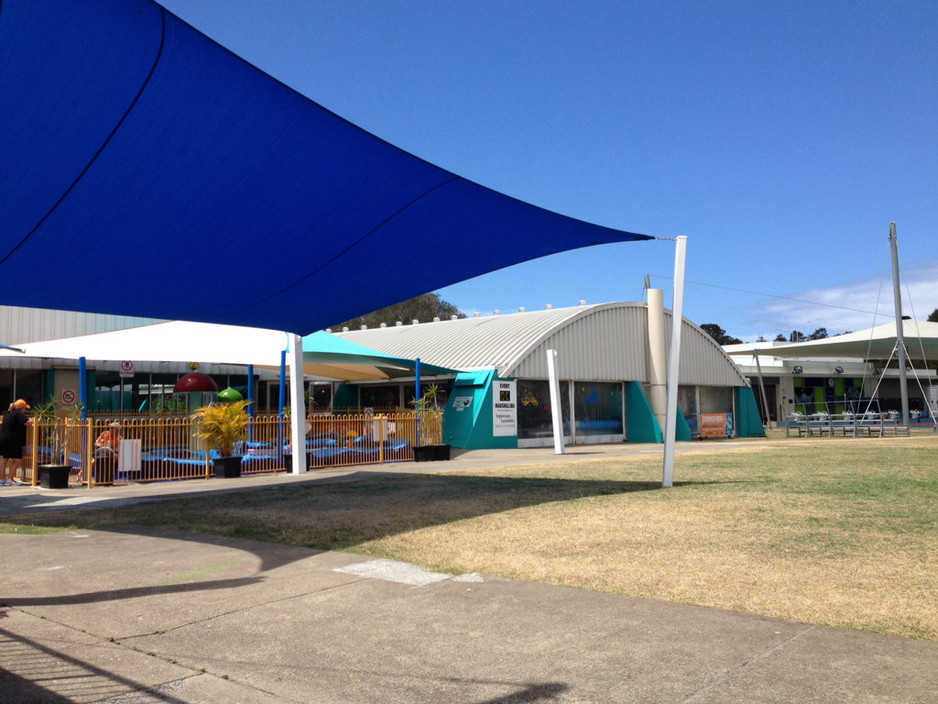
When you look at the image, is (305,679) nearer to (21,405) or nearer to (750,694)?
(750,694)

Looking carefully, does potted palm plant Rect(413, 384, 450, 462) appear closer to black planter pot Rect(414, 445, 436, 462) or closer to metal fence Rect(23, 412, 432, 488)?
black planter pot Rect(414, 445, 436, 462)

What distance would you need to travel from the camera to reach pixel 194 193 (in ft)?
23.5

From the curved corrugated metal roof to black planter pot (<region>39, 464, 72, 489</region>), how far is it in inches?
530

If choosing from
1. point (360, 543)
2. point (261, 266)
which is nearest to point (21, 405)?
point (261, 266)

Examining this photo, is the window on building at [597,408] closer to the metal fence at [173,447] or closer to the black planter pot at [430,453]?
the black planter pot at [430,453]

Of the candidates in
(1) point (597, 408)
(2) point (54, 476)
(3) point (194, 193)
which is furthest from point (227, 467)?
(1) point (597, 408)

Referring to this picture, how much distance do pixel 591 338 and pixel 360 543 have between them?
21953mm

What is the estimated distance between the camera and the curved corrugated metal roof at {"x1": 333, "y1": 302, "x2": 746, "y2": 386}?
26.0m

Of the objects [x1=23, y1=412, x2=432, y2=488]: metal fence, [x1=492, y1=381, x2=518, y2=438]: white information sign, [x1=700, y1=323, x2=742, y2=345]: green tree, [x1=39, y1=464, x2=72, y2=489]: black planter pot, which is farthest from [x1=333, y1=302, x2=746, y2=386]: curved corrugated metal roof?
[x1=700, y1=323, x2=742, y2=345]: green tree

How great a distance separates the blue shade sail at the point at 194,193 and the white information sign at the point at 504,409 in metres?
13.6

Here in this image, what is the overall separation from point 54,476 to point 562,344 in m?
17.5

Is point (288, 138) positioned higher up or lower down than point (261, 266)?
higher up

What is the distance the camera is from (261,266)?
9.20 m

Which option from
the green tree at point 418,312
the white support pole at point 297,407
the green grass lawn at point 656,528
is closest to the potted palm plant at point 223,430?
the white support pole at point 297,407
